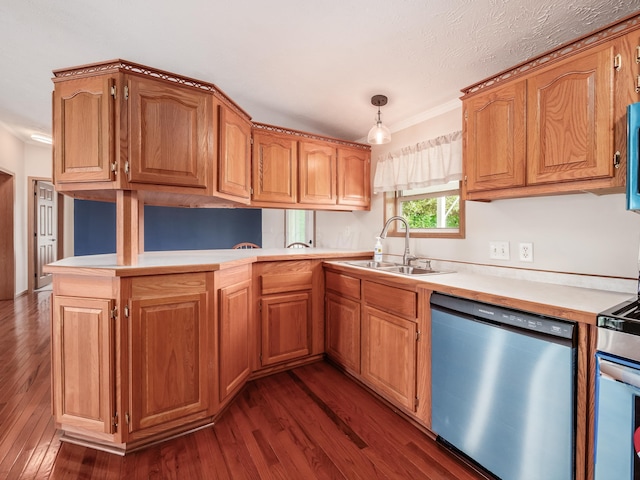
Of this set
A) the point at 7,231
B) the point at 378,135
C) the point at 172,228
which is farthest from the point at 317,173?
the point at 7,231

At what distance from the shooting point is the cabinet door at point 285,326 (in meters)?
2.46

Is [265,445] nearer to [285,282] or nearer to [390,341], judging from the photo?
[390,341]

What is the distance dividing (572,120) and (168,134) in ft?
6.83

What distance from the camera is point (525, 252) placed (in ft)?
6.35

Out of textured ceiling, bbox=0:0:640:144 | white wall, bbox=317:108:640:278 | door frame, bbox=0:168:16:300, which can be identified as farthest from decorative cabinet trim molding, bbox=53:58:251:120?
door frame, bbox=0:168:16:300

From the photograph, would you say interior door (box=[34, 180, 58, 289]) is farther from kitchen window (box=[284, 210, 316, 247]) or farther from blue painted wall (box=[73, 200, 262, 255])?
kitchen window (box=[284, 210, 316, 247])

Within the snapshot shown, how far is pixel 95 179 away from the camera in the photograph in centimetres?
165

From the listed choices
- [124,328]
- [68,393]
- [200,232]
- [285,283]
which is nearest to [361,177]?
[285,283]

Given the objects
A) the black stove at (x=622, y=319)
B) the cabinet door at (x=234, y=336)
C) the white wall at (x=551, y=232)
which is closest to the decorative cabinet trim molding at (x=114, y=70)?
the cabinet door at (x=234, y=336)

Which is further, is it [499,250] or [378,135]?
[378,135]

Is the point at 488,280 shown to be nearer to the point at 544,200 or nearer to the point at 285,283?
the point at 544,200

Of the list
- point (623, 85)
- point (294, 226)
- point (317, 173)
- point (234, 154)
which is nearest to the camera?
point (623, 85)

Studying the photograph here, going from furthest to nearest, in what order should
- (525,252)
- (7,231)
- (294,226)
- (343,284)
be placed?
(294,226), (7,231), (343,284), (525,252)

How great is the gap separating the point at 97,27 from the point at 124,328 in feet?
5.88
